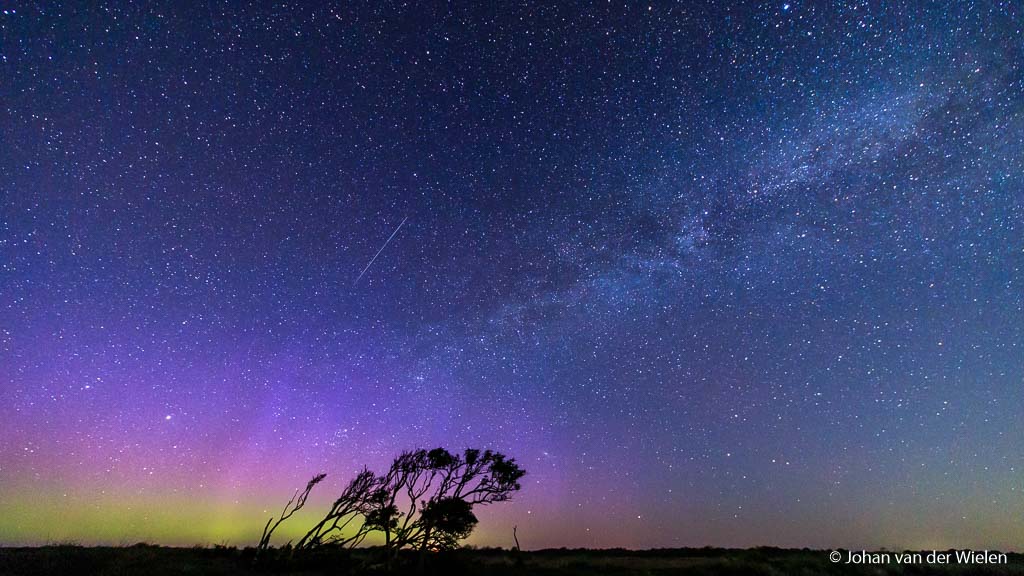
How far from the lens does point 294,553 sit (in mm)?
26312

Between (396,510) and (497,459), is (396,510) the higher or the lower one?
the lower one

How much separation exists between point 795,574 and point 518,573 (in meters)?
12.5

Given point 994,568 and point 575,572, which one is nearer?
point 994,568

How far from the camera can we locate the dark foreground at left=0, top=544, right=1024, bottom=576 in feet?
65.7

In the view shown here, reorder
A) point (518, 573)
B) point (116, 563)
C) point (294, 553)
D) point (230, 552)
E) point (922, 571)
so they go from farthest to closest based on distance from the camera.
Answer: point (230, 552) < point (294, 553) < point (518, 573) < point (922, 571) < point (116, 563)

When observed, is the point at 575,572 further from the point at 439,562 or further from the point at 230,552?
the point at 230,552

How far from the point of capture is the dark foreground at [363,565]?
20031 millimetres

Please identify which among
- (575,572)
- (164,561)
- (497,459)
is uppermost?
(497,459)

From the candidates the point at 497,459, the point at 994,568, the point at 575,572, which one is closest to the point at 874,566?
the point at 994,568

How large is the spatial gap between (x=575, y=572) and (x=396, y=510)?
36.0 ft

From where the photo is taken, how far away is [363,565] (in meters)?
24.7

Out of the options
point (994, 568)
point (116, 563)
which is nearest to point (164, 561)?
point (116, 563)

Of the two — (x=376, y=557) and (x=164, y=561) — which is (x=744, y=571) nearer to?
(x=376, y=557)

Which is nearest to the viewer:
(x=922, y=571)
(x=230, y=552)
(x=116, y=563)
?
(x=116, y=563)
